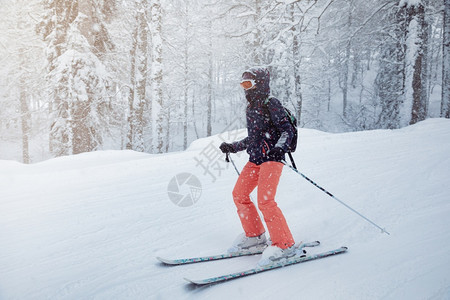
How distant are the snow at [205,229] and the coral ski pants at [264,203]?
32 centimetres

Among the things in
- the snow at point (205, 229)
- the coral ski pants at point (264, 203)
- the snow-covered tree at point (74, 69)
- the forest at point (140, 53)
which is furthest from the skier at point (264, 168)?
the snow-covered tree at point (74, 69)

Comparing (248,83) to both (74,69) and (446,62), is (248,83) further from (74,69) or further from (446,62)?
(446,62)

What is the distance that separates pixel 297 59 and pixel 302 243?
1564cm

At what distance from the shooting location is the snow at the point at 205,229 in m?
2.50

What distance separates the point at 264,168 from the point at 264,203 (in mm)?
376

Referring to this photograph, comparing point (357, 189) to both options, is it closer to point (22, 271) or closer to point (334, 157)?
point (334, 157)

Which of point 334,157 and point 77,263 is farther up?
point 334,157

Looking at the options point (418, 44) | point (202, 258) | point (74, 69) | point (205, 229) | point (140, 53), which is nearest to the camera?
point (202, 258)

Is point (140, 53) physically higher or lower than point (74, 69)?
higher

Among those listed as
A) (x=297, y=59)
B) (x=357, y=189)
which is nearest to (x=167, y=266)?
(x=357, y=189)

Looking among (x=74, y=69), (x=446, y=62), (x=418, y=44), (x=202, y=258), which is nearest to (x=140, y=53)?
(x=74, y=69)

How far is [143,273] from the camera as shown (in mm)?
2807

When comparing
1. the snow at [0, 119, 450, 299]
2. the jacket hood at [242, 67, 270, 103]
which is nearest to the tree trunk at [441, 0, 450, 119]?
the snow at [0, 119, 450, 299]

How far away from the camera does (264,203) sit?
2943mm
